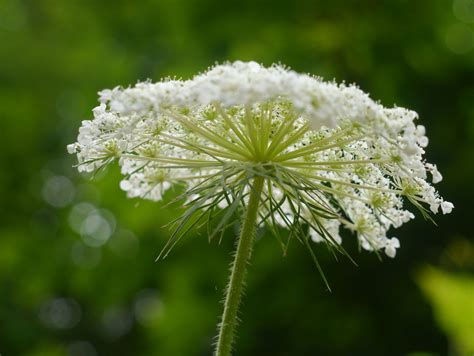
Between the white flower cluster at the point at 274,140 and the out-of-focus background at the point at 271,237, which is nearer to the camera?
the white flower cluster at the point at 274,140

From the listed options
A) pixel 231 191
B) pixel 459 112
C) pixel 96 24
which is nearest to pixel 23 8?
pixel 96 24

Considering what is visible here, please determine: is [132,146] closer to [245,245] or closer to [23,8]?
[245,245]

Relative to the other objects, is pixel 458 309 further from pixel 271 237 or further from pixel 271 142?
pixel 271 237

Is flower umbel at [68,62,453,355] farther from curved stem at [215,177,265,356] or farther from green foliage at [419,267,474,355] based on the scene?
green foliage at [419,267,474,355]

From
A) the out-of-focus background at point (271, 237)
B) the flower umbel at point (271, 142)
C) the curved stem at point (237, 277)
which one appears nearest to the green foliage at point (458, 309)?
the flower umbel at point (271, 142)

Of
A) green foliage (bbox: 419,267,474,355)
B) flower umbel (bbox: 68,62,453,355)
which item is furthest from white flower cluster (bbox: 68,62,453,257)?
green foliage (bbox: 419,267,474,355)

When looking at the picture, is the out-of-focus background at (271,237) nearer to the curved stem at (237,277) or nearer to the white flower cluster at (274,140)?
the white flower cluster at (274,140)
